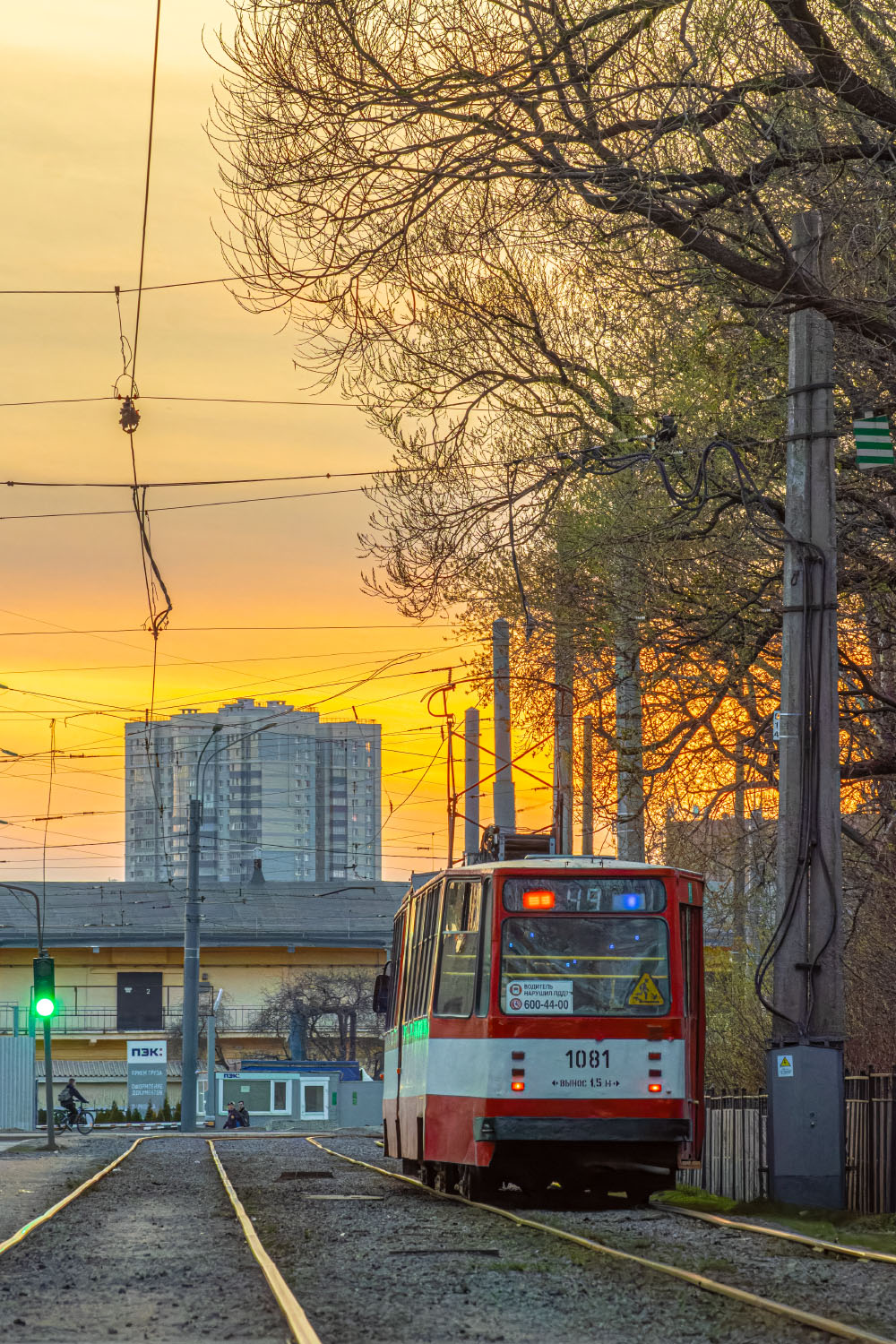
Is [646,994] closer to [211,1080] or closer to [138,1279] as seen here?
[138,1279]

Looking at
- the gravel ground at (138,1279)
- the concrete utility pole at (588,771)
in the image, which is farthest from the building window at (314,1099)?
the gravel ground at (138,1279)

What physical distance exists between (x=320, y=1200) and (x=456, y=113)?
9.05m

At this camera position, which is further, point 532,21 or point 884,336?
point 884,336

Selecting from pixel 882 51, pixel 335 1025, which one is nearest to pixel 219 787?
pixel 335 1025

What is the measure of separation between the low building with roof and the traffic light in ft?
119

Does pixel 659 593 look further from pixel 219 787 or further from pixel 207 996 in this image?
pixel 219 787

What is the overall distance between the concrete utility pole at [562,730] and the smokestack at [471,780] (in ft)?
9.44

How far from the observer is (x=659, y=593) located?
20.4 metres

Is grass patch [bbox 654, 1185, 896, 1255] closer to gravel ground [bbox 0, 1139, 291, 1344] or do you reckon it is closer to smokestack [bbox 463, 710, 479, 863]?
gravel ground [bbox 0, 1139, 291, 1344]

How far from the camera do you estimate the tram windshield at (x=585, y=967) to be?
51.7 ft

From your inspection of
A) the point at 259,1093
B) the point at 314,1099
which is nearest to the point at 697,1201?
the point at 314,1099

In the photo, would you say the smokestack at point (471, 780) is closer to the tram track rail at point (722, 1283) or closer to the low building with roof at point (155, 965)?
the tram track rail at point (722, 1283)

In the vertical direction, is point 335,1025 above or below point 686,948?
below

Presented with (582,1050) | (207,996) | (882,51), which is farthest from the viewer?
(207,996)
